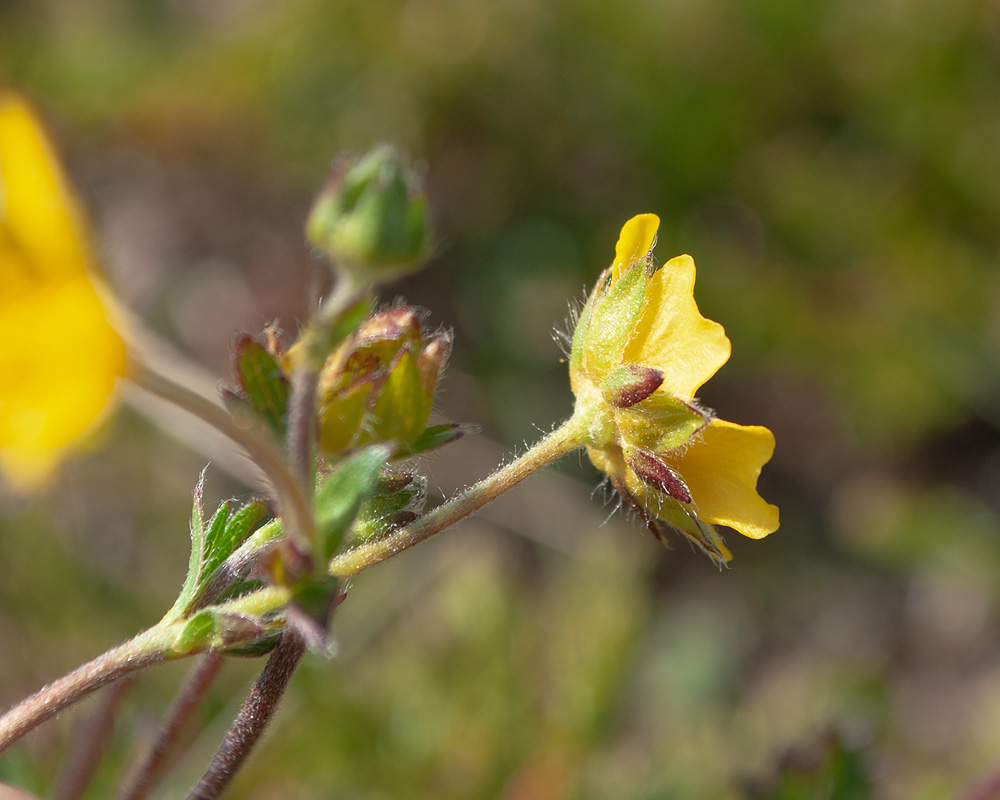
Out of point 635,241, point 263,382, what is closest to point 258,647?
point 263,382

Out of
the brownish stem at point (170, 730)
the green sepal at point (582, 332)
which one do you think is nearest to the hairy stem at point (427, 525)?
the green sepal at point (582, 332)

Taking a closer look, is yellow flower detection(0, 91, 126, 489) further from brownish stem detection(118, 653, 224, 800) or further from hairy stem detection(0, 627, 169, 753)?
brownish stem detection(118, 653, 224, 800)

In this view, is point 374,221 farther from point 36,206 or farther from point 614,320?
point 614,320

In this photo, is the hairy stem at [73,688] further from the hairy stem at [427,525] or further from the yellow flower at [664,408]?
the yellow flower at [664,408]

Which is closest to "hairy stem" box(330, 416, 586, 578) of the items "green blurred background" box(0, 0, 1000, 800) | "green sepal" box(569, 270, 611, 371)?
"green sepal" box(569, 270, 611, 371)

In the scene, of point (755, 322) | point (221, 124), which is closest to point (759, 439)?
point (755, 322)

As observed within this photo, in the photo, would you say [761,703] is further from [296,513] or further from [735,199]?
[296,513]
